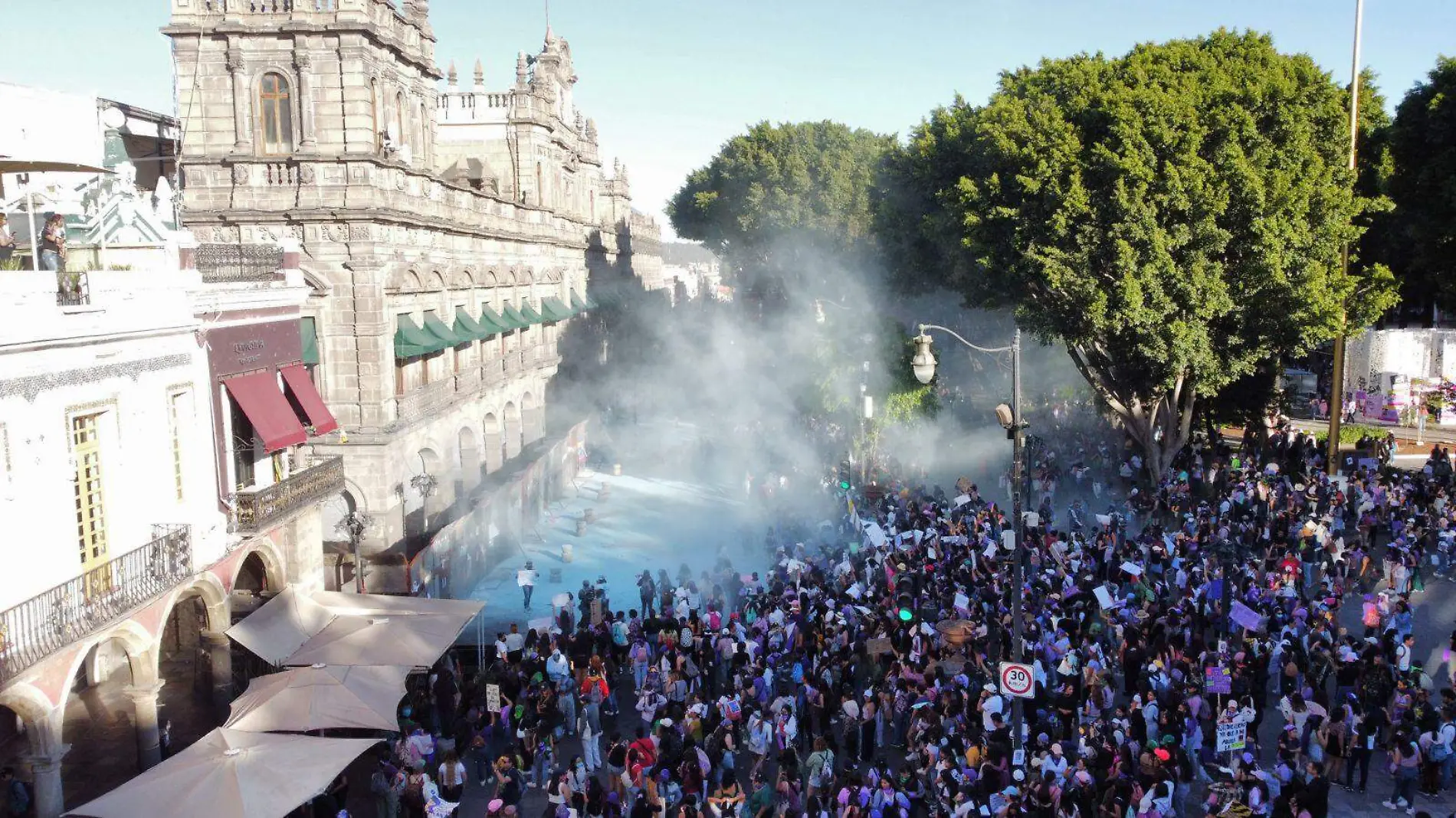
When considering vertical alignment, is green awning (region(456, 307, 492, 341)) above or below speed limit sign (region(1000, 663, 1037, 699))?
above

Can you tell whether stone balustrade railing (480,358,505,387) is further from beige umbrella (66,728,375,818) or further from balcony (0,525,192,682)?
beige umbrella (66,728,375,818)

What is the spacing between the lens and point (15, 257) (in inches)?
583

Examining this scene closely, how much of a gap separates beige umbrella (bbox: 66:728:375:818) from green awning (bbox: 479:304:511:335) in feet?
60.7

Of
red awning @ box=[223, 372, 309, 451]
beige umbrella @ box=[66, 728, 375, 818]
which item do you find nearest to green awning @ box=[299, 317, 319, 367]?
red awning @ box=[223, 372, 309, 451]

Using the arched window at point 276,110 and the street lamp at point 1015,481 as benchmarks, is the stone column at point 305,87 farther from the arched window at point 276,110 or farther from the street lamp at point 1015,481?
the street lamp at point 1015,481

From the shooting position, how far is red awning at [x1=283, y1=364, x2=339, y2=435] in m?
19.8

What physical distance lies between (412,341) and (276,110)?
585 cm

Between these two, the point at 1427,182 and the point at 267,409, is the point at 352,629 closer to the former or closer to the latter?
the point at 267,409

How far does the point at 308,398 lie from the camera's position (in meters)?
20.2

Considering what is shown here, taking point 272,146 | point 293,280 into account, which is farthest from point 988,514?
point 272,146

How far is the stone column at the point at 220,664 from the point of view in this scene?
16.6m

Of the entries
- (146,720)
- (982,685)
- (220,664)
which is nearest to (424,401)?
(220,664)

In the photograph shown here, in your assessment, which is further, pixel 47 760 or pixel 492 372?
pixel 492 372

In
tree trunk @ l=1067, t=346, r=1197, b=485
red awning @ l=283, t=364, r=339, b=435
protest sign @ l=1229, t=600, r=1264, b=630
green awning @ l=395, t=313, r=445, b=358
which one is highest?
green awning @ l=395, t=313, r=445, b=358
